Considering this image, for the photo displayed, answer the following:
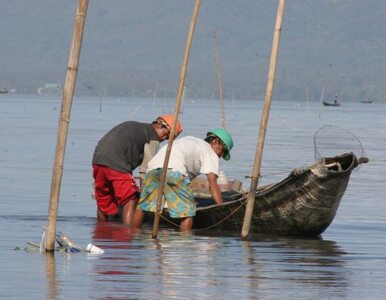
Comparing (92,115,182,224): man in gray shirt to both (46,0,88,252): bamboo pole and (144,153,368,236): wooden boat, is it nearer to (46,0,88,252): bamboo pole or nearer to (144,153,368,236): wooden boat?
(144,153,368,236): wooden boat

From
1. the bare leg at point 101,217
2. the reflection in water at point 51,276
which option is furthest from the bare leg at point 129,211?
the reflection in water at point 51,276

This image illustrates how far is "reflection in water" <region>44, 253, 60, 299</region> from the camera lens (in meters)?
10.0

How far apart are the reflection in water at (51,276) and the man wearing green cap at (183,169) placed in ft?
6.60

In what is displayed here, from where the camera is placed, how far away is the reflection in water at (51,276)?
10.0 m

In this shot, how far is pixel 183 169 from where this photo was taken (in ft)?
44.9

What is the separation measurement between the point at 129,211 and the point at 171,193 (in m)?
0.85

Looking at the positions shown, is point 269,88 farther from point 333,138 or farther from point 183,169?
point 333,138

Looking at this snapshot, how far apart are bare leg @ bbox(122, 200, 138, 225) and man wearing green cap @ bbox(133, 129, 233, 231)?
46cm

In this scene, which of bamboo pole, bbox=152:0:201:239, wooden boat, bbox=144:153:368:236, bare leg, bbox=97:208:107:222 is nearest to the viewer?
bamboo pole, bbox=152:0:201:239

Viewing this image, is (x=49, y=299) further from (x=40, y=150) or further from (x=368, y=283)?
(x=40, y=150)

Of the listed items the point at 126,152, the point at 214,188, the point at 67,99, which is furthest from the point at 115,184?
the point at 67,99

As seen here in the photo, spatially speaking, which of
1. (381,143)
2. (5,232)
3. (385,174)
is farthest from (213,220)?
(381,143)

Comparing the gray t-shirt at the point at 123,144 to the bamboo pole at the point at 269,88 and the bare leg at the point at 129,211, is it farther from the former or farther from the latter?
the bamboo pole at the point at 269,88

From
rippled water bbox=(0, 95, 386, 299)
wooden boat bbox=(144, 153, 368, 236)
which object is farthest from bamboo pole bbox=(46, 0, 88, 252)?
wooden boat bbox=(144, 153, 368, 236)
